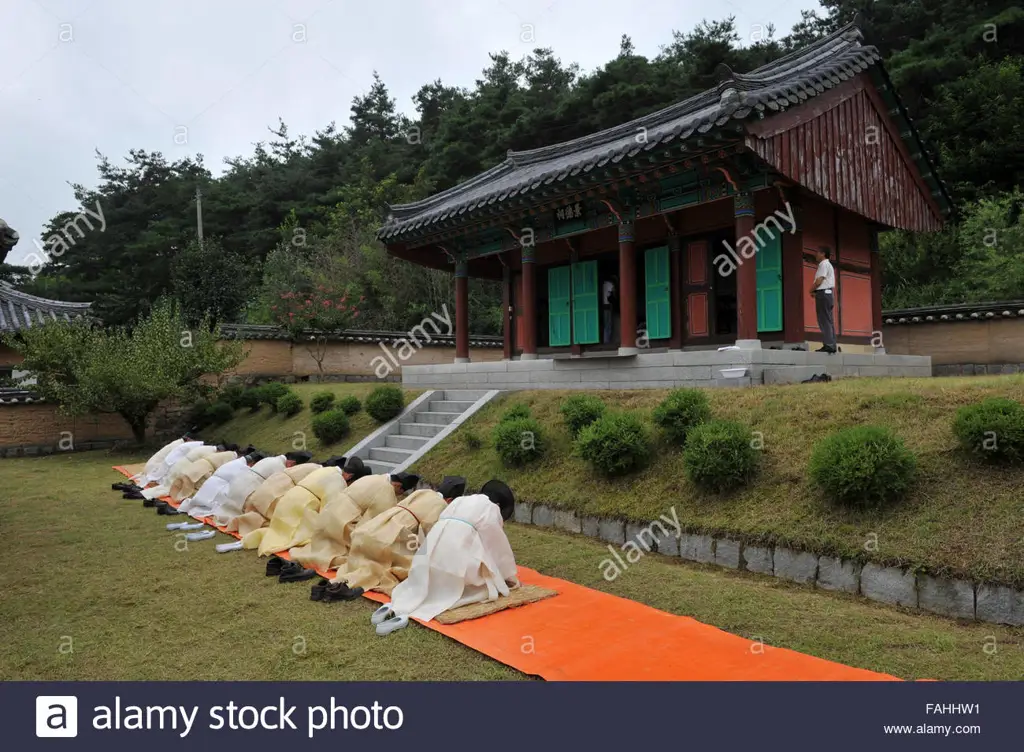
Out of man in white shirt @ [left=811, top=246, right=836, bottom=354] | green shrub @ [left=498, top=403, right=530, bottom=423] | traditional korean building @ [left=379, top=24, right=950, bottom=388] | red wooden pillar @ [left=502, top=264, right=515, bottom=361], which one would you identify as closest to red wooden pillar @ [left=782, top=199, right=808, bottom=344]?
traditional korean building @ [left=379, top=24, right=950, bottom=388]

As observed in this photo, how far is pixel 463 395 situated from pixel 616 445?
5110mm

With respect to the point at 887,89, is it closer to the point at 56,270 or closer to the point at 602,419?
the point at 602,419

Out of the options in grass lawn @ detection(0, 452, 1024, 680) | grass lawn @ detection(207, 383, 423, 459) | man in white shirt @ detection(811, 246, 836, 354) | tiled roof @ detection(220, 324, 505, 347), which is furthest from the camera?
tiled roof @ detection(220, 324, 505, 347)

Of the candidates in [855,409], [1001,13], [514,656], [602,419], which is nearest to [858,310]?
[855,409]

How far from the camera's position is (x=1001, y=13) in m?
19.5

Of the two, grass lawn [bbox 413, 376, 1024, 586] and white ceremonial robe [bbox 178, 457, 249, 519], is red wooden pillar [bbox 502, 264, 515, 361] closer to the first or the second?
grass lawn [bbox 413, 376, 1024, 586]

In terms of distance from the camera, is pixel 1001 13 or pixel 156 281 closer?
pixel 1001 13

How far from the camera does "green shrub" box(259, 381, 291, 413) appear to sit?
48.9 ft

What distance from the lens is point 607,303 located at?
13172 mm

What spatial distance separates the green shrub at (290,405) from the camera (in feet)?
46.9

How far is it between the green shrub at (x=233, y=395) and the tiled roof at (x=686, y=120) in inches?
207

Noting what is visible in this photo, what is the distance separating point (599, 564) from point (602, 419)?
6.30 ft

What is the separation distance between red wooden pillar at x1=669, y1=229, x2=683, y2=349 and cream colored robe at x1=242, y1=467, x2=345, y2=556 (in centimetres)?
710

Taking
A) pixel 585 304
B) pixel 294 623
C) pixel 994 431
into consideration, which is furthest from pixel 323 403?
pixel 994 431
